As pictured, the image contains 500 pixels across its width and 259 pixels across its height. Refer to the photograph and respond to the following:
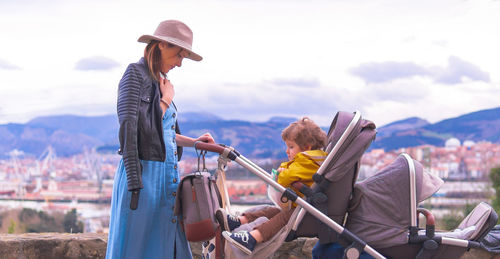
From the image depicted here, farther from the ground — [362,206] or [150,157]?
[150,157]

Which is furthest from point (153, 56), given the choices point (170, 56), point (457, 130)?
point (457, 130)

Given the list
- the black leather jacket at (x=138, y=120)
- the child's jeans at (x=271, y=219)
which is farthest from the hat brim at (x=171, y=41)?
the child's jeans at (x=271, y=219)

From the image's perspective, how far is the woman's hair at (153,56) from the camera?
9.66 ft

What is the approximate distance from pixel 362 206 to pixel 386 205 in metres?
0.13

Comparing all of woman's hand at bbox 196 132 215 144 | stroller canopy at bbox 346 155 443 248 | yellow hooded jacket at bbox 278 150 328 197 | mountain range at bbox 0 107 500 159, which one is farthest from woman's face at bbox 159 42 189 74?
mountain range at bbox 0 107 500 159

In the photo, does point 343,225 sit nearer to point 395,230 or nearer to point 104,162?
point 395,230

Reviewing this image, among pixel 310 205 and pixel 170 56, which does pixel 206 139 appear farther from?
pixel 310 205

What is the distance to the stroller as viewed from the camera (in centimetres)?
287

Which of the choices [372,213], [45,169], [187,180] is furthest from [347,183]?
[45,169]

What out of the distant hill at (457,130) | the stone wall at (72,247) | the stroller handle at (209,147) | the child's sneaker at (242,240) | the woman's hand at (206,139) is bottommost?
the stone wall at (72,247)

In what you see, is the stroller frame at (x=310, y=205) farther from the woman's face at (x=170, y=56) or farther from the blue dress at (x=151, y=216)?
the woman's face at (x=170, y=56)

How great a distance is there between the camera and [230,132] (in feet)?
148

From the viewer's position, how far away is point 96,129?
73312 millimetres

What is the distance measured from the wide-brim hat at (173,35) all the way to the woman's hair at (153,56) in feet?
0.12
